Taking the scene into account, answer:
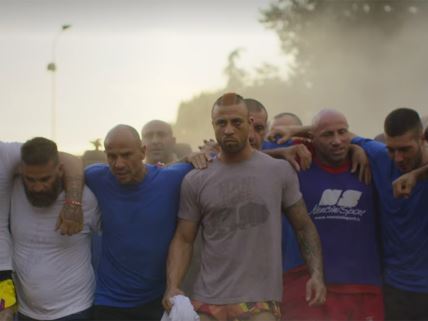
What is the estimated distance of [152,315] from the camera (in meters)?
4.92

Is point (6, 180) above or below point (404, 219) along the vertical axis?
above

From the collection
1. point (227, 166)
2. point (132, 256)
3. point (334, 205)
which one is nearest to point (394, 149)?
point (334, 205)

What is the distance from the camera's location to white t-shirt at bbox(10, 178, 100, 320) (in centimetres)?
471

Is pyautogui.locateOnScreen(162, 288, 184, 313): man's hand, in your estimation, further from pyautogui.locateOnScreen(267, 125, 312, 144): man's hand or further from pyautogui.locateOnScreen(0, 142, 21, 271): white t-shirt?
pyautogui.locateOnScreen(267, 125, 312, 144): man's hand

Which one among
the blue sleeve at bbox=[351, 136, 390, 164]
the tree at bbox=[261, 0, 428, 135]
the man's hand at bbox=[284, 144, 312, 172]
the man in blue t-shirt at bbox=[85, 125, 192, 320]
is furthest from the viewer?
the tree at bbox=[261, 0, 428, 135]

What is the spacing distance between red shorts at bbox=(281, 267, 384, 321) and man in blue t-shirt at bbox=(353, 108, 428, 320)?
0.44 ft

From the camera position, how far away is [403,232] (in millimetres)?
4891

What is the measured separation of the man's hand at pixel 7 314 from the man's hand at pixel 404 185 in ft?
8.92

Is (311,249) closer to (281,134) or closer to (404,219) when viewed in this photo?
(404,219)

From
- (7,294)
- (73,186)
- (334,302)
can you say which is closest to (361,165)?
(334,302)

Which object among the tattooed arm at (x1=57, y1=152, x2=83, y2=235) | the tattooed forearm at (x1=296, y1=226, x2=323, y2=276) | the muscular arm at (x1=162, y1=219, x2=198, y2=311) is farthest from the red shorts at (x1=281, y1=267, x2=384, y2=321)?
the tattooed arm at (x1=57, y1=152, x2=83, y2=235)

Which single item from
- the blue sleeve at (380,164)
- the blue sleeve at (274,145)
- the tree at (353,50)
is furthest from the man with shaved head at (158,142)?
the tree at (353,50)

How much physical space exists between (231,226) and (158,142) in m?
2.79

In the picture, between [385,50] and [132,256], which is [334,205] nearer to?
[132,256]
